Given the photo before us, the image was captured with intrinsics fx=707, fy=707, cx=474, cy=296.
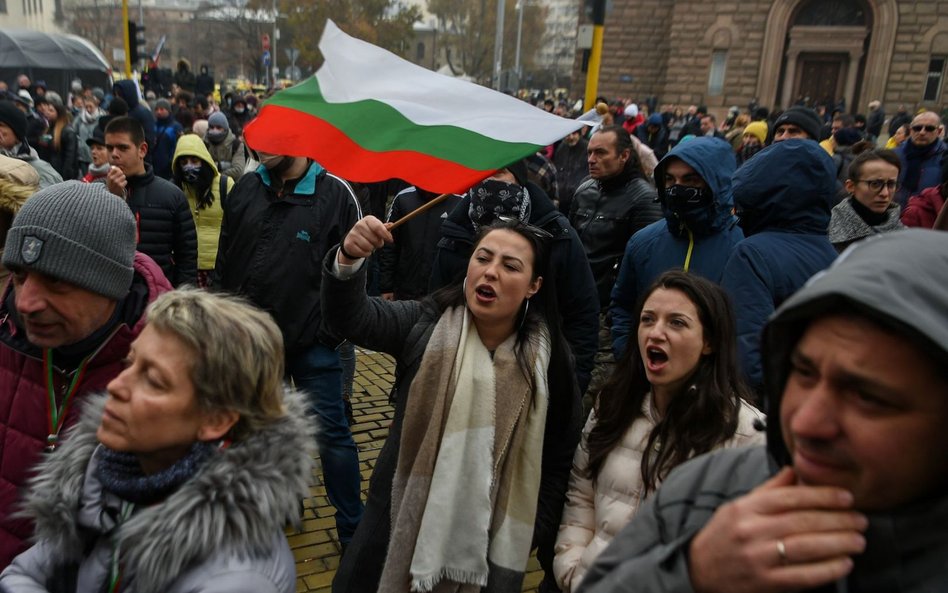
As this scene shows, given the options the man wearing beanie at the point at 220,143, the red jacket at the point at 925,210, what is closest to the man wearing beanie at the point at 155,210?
the man wearing beanie at the point at 220,143

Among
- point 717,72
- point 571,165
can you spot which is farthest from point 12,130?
point 717,72

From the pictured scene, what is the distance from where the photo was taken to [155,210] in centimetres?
423

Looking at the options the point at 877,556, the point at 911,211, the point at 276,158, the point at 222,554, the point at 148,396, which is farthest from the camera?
the point at 911,211

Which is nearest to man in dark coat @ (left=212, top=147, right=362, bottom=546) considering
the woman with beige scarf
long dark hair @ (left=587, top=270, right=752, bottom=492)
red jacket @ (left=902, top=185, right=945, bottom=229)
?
the woman with beige scarf

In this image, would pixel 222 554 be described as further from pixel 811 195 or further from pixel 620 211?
pixel 620 211

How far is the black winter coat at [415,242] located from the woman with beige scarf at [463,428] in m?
1.97

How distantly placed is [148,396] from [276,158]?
2166mm

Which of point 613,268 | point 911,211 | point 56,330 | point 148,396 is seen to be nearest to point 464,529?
point 148,396

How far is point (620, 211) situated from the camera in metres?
4.54

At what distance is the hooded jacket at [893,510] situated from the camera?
2.91 feet

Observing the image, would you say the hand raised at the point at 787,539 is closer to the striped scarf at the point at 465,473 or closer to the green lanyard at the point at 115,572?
the green lanyard at the point at 115,572

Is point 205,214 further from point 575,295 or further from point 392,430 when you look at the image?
point 392,430

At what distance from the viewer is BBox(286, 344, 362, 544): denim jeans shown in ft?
11.5

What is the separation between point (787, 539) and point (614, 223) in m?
3.73
